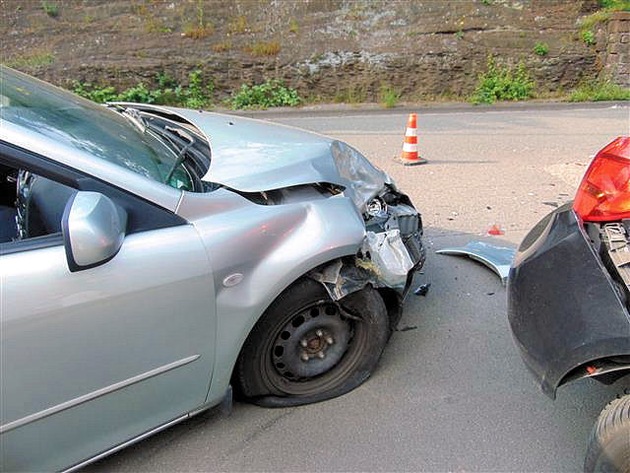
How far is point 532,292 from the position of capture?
6.84ft

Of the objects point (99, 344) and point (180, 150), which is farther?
point (180, 150)

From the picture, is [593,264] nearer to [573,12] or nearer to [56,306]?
[56,306]

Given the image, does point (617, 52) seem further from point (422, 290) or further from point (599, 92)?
point (422, 290)

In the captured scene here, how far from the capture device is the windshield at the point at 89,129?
208 centimetres

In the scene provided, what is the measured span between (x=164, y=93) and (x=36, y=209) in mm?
10865

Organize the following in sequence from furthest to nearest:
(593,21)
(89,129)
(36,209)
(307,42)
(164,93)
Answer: (593,21) < (307,42) < (164,93) < (89,129) < (36,209)

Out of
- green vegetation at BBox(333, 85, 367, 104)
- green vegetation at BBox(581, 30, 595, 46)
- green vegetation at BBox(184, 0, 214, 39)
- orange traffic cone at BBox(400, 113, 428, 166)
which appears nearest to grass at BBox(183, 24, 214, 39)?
green vegetation at BBox(184, 0, 214, 39)

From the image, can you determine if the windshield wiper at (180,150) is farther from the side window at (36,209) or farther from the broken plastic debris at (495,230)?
the broken plastic debris at (495,230)

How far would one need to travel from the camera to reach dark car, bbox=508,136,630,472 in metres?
1.79

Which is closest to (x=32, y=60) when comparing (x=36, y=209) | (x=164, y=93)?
(x=164, y=93)

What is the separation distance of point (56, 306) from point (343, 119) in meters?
9.18

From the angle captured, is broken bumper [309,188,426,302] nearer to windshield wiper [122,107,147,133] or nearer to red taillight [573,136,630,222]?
red taillight [573,136,630,222]

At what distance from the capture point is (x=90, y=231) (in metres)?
1.67

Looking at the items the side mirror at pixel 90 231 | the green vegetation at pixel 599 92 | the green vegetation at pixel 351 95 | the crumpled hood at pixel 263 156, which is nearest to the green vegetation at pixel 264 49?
the green vegetation at pixel 351 95
